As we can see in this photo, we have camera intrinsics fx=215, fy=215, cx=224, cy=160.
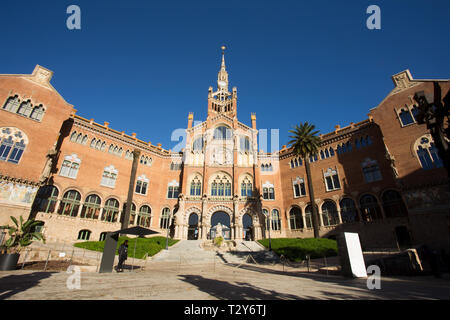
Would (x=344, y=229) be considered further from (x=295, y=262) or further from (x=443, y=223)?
(x=295, y=262)

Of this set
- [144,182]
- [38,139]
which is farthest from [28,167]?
[144,182]

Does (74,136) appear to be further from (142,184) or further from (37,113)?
(142,184)

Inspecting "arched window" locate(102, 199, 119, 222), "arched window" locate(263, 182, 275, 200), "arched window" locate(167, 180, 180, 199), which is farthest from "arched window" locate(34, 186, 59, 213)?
"arched window" locate(263, 182, 275, 200)

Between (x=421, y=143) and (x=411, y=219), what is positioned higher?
(x=421, y=143)

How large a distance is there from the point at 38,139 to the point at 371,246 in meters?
41.7

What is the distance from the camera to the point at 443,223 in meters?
20.1

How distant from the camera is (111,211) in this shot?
31.6m

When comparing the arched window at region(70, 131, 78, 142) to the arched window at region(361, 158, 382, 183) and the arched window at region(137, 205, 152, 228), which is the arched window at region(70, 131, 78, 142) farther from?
the arched window at region(361, 158, 382, 183)

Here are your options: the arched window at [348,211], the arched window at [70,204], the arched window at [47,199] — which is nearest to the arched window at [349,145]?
the arched window at [348,211]

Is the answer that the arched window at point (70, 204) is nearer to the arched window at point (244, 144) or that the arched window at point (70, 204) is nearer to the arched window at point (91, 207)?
the arched window at point (91, 207)

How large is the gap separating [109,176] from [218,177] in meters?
17.1

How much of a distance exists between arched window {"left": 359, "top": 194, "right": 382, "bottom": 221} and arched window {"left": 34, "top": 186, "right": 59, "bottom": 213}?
1555 inches

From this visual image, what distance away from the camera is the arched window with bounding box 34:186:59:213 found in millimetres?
25953

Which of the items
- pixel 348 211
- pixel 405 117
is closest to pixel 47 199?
pixel 348 211
